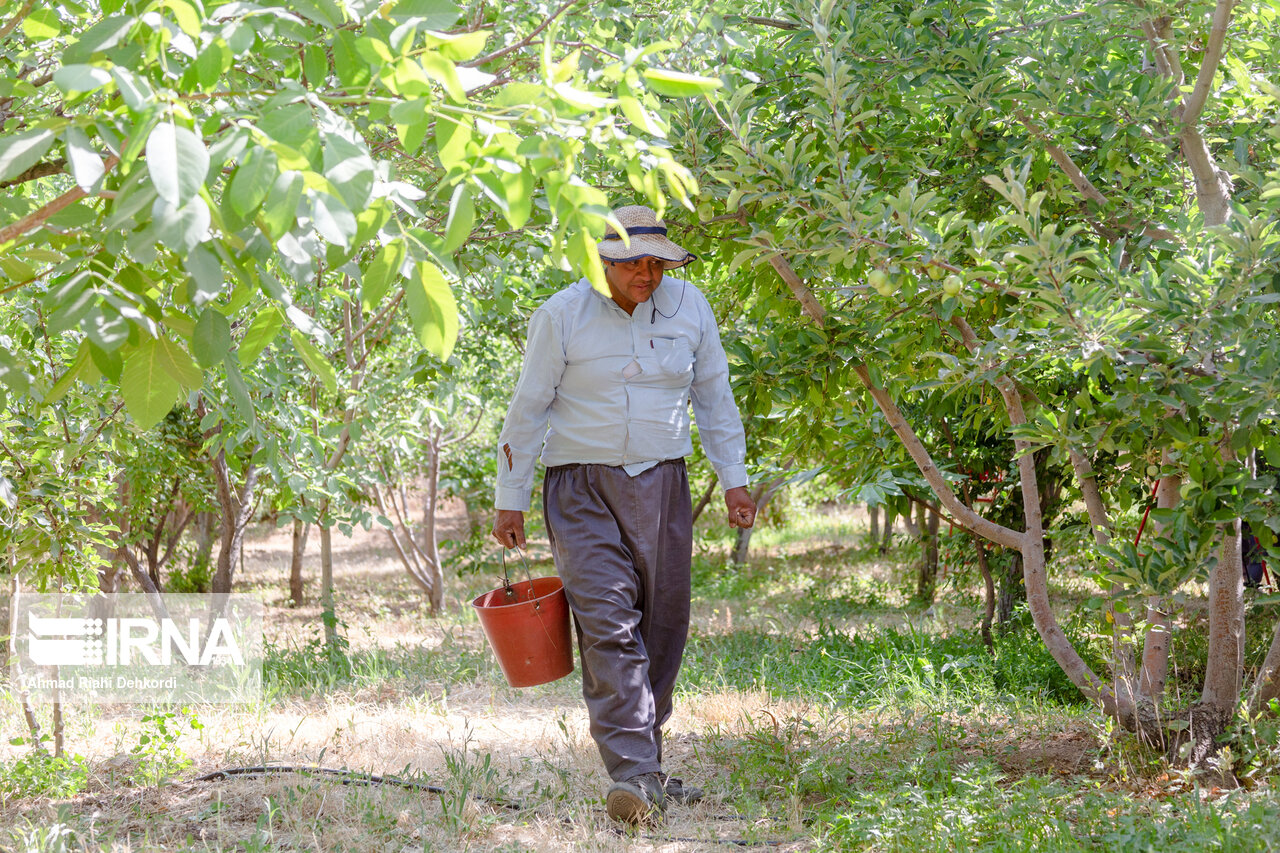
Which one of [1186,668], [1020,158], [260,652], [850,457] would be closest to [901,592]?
[850,457]

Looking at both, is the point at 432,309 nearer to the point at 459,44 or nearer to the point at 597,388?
the point at 459,44

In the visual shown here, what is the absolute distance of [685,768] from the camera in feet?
12.1

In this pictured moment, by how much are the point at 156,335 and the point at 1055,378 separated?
3223 millimetres

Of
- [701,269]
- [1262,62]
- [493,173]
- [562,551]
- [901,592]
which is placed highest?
[1262,62]

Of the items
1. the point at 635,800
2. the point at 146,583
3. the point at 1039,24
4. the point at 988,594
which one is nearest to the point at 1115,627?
the point at 635,800

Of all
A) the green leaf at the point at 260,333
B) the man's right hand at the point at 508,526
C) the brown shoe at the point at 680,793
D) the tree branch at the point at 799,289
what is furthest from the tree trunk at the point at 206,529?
the green leaf at the point at 260,333

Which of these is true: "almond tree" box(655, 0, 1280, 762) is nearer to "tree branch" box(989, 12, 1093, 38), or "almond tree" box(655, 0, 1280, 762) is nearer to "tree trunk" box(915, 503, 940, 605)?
"tree branch" box(989, 12, 1093, 38)

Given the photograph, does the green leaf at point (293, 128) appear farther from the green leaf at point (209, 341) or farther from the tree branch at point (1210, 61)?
the tree branch at point (1210, 61)

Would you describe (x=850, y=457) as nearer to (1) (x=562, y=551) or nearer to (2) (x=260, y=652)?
(1) (x=562, y=551)

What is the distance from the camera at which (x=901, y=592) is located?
9586 millimetres

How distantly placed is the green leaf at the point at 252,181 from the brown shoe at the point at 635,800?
7.16ft

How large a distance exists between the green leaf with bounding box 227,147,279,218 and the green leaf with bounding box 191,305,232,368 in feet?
1.16

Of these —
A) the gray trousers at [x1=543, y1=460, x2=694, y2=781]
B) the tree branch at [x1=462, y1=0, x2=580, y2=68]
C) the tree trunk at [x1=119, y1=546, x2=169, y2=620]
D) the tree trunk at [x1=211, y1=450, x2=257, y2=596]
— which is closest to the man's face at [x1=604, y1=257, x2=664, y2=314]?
the gray trousers at [x1=543, y1=460, x2=694, y2=781]

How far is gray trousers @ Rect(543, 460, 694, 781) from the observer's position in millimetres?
3104
